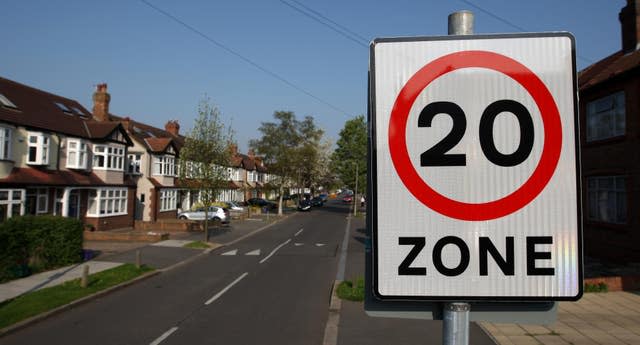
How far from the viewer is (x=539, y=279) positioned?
1.68 m

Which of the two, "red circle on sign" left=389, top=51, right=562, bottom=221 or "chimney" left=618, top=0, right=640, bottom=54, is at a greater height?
"chimney" left=618, top=0, right=640, bottom=54

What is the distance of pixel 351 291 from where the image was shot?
43.4ft

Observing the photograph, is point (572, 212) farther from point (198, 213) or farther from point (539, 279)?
point (198, 213)

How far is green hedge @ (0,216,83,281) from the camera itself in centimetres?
1620

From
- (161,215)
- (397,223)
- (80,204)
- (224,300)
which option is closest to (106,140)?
(80,204)

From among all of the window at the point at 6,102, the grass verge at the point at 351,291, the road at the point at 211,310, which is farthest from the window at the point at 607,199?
the window at the point at 6,102

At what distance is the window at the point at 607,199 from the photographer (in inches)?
741

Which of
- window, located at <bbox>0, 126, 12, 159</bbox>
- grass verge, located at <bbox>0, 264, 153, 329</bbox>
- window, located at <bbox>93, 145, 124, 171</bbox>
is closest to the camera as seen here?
grass verge, located at <bbox>0, 264, 153, 329</bbox>

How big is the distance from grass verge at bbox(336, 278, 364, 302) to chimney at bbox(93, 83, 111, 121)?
31356 mm

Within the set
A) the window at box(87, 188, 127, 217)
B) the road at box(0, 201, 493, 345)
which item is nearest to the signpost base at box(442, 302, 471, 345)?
the road at box(0, 201, 493, 345)

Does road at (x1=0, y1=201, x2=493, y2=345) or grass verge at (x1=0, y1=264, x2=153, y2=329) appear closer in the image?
road at (x1=0, y1=201, x2=493, y2=345)

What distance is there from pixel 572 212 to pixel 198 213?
140 feet

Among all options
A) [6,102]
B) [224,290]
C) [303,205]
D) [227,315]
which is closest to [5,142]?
[6,102]

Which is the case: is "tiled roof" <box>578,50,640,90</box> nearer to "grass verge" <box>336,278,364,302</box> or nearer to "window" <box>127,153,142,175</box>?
"grass verge" <box>336,278,364,302</box>
